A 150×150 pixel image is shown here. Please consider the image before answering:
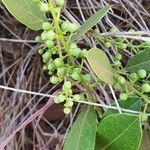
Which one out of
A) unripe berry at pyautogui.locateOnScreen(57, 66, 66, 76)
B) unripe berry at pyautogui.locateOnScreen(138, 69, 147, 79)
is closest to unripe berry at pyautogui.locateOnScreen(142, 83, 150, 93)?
unripe berry at pyautogui.locateOnScreen(138, 69, 147, 79)

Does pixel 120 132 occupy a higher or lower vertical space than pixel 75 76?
lower

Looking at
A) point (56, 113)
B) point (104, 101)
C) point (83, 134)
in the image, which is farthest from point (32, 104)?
point (83, 134)

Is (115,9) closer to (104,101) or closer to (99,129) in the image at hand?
(104,101)

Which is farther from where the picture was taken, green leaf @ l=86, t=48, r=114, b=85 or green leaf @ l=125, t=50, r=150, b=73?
green leaf @ l=125, t=50, r=150, b=73

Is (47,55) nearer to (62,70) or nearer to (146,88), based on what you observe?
(62,70)

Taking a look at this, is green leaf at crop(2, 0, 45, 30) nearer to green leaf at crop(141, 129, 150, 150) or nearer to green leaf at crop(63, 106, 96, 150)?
green leaf at crop(63, 106, 96, 150)

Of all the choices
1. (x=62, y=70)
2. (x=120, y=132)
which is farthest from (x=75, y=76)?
(x=120, y=132)
